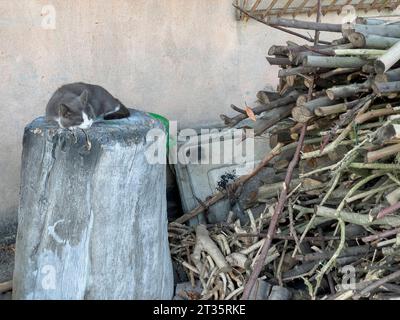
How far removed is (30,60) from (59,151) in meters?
1.63

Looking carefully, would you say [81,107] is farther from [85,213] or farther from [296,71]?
[296,71]

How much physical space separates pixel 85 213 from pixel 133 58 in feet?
6.88

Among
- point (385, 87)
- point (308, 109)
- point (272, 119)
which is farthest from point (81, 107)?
point (385, 87)

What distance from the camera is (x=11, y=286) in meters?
3.85

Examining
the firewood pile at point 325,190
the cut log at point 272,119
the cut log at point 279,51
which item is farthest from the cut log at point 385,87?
the cut log at point 272,119

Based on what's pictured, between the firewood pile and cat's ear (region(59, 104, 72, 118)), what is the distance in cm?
106

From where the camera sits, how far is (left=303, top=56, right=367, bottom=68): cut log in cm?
340

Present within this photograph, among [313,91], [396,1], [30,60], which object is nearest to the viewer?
[313,91]

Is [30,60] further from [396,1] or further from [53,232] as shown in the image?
[396,1]

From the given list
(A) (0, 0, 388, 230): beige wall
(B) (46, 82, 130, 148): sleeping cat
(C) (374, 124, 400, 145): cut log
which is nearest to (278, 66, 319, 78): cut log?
(C) (374, 124, 400, 145): cut log

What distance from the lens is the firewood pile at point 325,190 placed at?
3.23 metres

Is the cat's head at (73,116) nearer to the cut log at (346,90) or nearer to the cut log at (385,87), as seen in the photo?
the cut log at (346,90)
